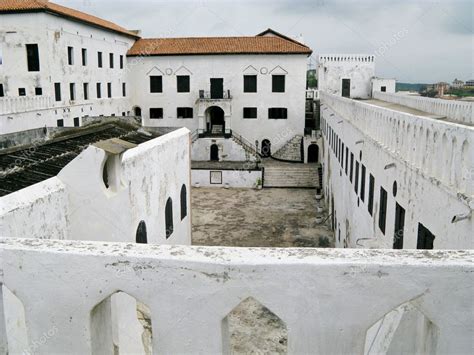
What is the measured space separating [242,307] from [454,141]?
8530 millimetres

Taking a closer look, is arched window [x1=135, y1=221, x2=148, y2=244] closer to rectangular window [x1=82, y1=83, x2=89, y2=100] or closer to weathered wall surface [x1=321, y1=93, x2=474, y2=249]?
weathered wall surface [x1=321, y1=93, x2=474, y2=249]

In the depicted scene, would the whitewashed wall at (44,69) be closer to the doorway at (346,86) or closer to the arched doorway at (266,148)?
the arched doorway at (266,148)

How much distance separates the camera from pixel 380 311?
3307 millimetres

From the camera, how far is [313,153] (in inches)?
1516

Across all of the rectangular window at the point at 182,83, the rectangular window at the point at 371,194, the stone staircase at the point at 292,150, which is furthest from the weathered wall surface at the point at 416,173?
the rectangular window at the point at 182,83

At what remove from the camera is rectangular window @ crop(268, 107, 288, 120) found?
131ft

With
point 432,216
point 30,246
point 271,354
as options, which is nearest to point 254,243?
point 271,354

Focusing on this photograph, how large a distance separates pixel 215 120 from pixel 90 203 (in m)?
35.6

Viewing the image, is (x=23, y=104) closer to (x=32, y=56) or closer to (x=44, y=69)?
(x=44, y=69)

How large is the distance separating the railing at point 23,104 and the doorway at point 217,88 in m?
15.6

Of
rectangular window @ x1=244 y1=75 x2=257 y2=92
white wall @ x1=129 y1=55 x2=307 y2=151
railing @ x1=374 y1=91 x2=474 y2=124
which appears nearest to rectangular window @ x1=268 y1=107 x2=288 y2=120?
white wall @ x1=129 y1=55 x2=307 y2=151

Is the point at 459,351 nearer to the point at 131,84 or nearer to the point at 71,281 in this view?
the point at 71,281

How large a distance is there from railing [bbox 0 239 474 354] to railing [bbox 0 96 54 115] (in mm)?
20619

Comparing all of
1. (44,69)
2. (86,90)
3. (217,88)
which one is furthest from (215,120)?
(44,69)
